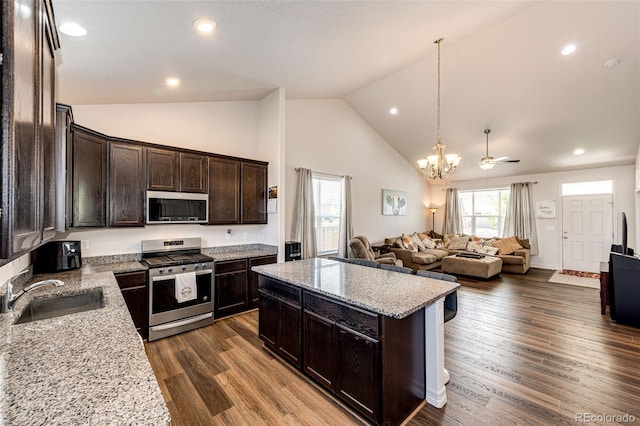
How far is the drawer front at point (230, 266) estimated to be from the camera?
3.72 metres

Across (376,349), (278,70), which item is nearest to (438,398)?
(376,349)

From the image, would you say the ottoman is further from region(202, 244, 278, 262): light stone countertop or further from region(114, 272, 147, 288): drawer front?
region(114, 272, 147, 288): drawer front

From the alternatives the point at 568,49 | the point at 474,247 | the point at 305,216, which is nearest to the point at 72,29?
the point at 305,216

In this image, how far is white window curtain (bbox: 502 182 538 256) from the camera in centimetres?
748

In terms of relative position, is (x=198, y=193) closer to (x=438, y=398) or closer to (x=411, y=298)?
(x=411, y=298)

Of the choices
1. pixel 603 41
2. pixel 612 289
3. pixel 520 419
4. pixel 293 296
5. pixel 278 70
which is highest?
pixel 603 41

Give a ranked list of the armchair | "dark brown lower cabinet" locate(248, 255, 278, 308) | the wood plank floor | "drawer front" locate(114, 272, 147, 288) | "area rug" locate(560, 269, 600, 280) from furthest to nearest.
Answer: "area rug" locate(560, 269, 600, 280) < the armchair < "dark brown lower cabinet" locate(248, 255, 278, 308) < "drawer front" locate(114, 272, 147, 288) < the wood plank floor

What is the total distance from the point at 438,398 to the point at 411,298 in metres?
0.90

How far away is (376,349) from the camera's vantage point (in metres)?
1.83

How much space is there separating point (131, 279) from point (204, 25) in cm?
268

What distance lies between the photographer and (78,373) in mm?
1011

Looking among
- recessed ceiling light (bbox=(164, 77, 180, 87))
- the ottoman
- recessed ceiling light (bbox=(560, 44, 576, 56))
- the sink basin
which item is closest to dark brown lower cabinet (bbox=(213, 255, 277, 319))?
the sink basin

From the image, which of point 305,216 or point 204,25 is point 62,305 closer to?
Result: point 204,25

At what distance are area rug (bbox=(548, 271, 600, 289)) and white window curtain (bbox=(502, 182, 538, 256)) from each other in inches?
42.6
